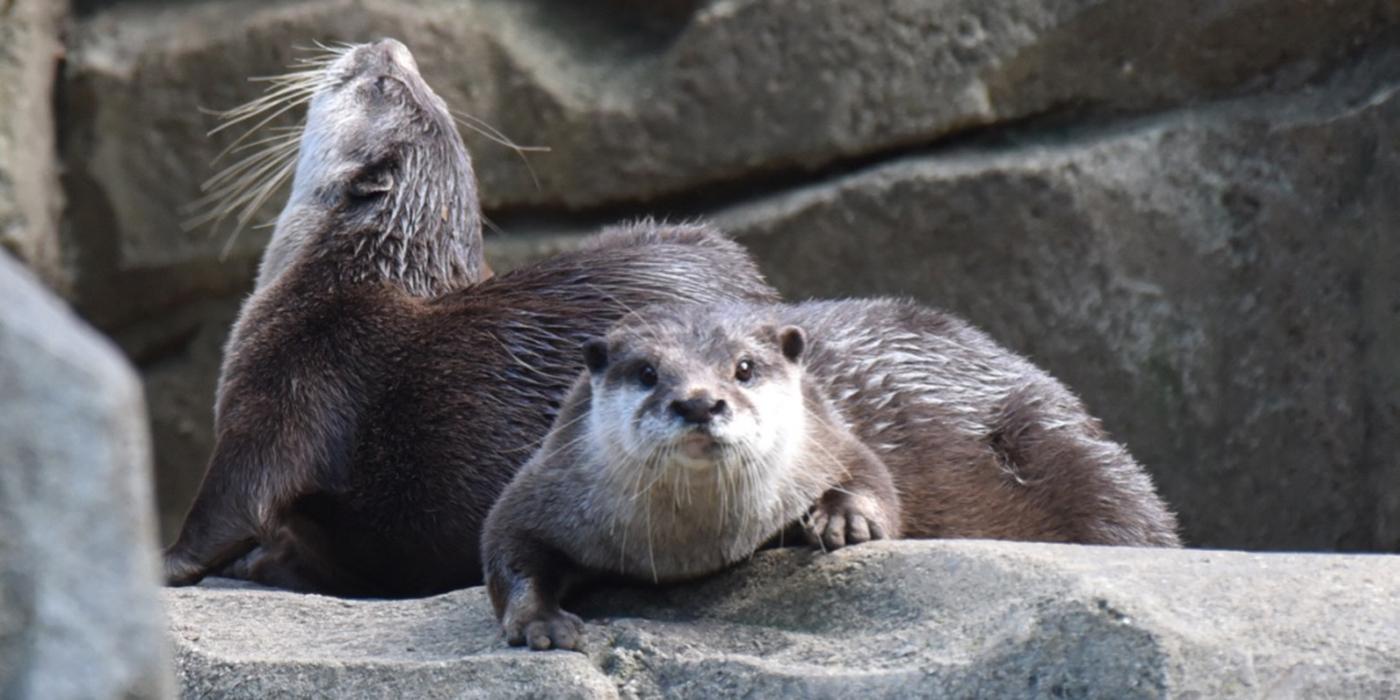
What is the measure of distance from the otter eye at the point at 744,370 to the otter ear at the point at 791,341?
0.43ft

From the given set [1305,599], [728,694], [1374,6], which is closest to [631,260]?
[728,694]

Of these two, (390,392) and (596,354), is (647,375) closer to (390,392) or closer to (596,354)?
(596,354)

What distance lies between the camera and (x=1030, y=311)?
17.4 ft

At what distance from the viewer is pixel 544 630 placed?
295 centimetres

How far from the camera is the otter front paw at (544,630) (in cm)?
292

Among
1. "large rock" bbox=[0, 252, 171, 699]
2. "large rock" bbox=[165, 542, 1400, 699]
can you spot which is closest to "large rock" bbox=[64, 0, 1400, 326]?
"large rock" bbox=[165, 542, 1400, 699]

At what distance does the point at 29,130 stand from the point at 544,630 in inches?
145

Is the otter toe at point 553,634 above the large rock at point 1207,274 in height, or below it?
below

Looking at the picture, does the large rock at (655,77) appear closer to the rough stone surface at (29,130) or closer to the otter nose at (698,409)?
the rough stone surface at (29,130)

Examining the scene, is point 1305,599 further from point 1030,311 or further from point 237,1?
point 237,1

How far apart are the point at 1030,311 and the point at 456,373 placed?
2042 mm

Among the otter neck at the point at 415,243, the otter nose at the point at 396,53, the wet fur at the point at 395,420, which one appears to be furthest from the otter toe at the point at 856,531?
→ the otter nose at the point at 396,53

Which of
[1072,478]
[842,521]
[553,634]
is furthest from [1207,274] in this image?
[553,634]

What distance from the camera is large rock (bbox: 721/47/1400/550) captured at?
16.4 feet
